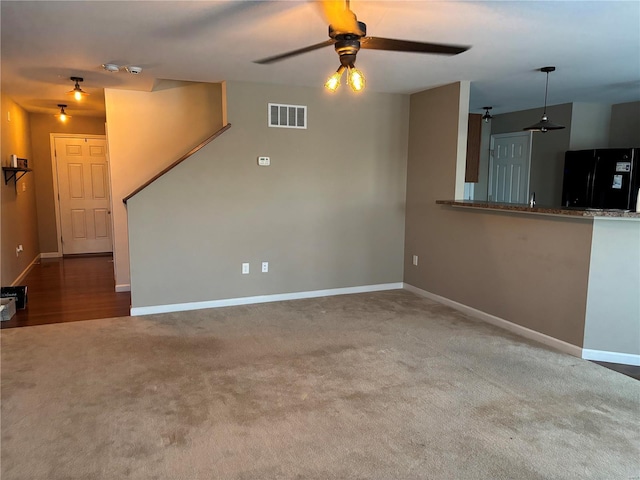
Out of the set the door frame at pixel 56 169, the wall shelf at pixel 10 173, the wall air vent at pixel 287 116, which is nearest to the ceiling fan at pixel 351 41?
the wall air vent at pixel 287 116

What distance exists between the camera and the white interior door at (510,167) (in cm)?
660

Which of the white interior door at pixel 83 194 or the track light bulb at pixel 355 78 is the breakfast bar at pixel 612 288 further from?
the white interior door at pixel 83 194

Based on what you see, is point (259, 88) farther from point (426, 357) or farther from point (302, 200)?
point (426, 357)

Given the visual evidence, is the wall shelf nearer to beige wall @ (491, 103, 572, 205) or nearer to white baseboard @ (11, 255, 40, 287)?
white baseboard @ (11, 255, 40, 287)

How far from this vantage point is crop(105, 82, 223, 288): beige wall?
5.09 meters

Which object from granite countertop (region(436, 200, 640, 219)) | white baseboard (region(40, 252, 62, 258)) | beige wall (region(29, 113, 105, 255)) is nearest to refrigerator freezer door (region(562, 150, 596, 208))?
granite countertop (region(436, 200, 640, 219))

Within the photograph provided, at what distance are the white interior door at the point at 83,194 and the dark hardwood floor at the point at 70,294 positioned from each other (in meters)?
0.65

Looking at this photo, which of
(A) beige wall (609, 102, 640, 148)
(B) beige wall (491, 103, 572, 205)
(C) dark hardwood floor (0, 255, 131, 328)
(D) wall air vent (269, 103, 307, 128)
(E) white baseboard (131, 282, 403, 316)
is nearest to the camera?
(C) dark hardwood floor (0, 255, 131, 328)

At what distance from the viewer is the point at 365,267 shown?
536 cm

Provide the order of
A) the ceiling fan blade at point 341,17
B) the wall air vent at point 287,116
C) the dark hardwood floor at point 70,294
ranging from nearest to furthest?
the ceiling fan blade at point 341,17 → the dark hardwood floor at point 70,294 → the wall air vent at point 287,116

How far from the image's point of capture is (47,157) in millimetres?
7281

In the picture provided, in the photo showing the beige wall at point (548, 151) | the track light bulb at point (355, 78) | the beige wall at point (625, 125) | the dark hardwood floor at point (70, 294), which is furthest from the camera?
the beige wall at point (548, 151)

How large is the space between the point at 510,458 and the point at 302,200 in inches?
133

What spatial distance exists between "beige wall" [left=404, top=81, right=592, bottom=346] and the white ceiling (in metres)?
0.60
